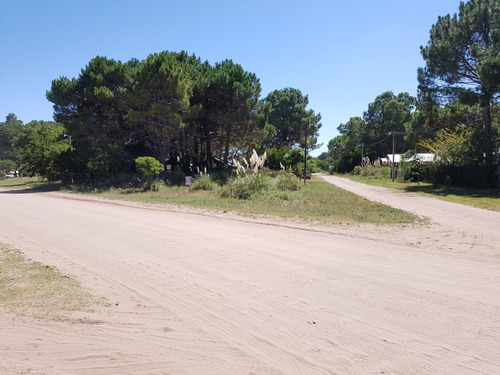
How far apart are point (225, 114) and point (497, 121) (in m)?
24.1

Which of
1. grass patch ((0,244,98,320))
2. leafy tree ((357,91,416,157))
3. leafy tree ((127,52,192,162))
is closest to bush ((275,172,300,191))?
leafy tree ((127,52,192,162))

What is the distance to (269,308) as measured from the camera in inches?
190

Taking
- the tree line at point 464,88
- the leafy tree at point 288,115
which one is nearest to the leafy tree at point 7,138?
the leafy tree at point 288,115

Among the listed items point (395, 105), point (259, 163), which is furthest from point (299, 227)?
point (395, 105)

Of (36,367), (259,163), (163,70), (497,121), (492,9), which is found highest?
(492,9)

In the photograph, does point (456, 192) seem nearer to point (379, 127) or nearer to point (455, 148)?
point (455, 148)

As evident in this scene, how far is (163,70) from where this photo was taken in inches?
1147

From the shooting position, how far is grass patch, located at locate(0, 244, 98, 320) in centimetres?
477

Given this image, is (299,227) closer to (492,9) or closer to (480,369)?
(480,369)

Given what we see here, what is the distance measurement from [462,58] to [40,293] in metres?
33.5

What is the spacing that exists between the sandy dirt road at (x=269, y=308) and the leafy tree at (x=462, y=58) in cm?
2264

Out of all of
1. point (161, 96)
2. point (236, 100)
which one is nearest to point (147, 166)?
point (161, 96)

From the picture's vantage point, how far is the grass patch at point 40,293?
477 cm

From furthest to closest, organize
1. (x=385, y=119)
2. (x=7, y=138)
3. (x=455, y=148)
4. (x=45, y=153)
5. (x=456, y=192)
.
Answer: (x=7, y=138)
(x=385, y=119)
(x=45, y=153)
(x=455, y=148)
(x=456, y=192)
